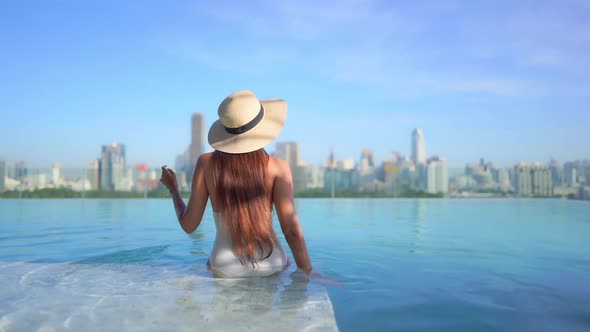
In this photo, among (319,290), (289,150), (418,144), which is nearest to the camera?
(319,290)

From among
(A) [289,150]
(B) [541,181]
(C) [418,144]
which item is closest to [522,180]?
(B) [541,181]

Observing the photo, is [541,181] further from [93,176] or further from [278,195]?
[278,195]

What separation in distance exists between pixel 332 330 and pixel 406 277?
2.93 feet

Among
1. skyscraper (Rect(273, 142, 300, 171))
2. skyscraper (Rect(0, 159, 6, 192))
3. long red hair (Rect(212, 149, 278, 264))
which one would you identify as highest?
skyscraper (Rect(273, 142, 300, 171))

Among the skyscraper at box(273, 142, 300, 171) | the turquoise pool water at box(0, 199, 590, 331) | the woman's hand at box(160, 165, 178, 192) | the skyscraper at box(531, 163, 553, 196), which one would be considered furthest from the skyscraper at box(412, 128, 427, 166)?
the woman's hand at box(160, 165, 178, 192)

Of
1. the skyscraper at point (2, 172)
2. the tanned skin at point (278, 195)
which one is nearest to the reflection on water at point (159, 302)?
the tanned skin at point (278, 195)

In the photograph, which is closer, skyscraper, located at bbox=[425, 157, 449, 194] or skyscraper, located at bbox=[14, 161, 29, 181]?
skyscraper, located at bbox=[14, 161, 29, 181]

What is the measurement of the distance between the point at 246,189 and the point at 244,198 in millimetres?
37

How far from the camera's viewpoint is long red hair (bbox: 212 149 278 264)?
1.55 meters

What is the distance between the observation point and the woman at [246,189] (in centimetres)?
151

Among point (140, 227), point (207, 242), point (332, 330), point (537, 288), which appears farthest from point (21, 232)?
point (537, 288)

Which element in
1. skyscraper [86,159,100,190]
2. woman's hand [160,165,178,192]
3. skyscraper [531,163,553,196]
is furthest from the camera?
skyscraper [531,163,553,196]

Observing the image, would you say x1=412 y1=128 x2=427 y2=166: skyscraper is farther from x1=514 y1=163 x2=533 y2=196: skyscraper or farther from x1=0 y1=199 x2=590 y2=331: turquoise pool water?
x1=0 y1=199 x2=590 y2=331: turquoise pool water

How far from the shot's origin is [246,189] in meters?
1.56
